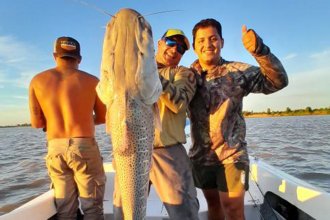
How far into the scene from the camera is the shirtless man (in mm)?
4164

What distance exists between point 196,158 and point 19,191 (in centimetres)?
776

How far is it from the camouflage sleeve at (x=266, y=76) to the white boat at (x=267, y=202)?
1506 millimetres

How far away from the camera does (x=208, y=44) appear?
11.5ft

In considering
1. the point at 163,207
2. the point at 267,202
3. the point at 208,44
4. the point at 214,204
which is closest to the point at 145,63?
the point at 208,44

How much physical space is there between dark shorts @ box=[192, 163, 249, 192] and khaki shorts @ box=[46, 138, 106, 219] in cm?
136

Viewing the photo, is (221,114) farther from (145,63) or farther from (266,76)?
(145,63)

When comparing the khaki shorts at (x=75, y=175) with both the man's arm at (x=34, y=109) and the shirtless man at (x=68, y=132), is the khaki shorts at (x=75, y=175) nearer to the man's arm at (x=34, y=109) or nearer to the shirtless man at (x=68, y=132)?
the shirtless man at (x=68, y=132)

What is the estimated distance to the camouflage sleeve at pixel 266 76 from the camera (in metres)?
3.16

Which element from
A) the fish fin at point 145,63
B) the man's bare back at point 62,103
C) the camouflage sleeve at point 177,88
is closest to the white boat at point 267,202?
the man's bare back at point 62,103

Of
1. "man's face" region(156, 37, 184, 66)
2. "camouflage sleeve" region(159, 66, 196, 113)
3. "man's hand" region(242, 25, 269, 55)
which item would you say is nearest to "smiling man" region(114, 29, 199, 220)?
"camouflage sleeve" region(159, 66, 196, 113)

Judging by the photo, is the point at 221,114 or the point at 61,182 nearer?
the point at 221,114

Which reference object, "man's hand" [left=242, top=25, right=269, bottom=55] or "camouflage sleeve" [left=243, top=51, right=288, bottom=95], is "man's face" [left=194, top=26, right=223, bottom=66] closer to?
"camouflage sleeve" [left=243, top=51, right=288, bottom=95]

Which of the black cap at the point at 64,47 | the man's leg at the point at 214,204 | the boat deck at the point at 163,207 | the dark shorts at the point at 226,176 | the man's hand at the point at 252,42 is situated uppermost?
the black cap at the point at 64,47

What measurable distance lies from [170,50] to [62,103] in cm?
163
